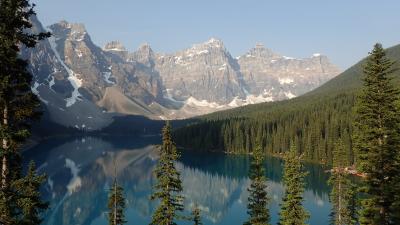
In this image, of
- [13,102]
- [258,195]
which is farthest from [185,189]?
[13,102]

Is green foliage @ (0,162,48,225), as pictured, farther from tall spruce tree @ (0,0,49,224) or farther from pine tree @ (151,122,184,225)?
pine tree @ (151,122,184,225)

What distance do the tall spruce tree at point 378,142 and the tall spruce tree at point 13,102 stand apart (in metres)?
21.1

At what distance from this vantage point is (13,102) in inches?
774

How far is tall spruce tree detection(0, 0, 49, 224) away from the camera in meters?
18.5

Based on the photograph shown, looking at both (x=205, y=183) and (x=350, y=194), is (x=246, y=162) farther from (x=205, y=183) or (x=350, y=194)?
(x=350, y=194)

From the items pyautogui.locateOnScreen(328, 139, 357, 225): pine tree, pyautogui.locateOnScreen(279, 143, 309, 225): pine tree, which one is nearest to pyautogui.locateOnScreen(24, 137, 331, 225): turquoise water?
pyautogui.locateOnScreen(328, 139, 357, 225): pine tree

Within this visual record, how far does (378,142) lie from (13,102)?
23.4 meters

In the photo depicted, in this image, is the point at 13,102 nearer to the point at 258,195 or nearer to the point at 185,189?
the point at 258,195

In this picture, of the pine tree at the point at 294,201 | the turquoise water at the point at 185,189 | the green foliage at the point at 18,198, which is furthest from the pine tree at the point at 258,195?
the turquoise water at the point at 185,189

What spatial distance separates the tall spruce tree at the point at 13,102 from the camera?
18516mm

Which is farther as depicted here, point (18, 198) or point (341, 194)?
point (341, 194)

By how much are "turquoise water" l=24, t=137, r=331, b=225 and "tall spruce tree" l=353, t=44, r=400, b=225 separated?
138 feet

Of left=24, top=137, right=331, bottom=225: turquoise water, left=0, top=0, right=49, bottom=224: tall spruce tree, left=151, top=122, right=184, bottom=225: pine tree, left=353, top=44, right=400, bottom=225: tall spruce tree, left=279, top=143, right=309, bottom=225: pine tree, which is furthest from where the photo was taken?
left=24, top=137, right=331, bottom=225: turquoise water

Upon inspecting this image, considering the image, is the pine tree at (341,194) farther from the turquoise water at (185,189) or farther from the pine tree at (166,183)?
the pine tree at (166,183)
